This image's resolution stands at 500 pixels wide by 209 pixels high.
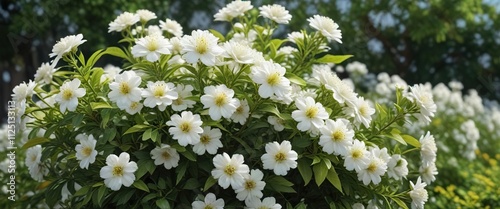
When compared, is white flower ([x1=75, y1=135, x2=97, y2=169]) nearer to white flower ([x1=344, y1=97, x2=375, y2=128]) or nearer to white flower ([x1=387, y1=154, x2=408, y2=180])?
white flower ([x1=344, y1=97, x2=375, y2=128])

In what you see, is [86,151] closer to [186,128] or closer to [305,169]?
[186,128]

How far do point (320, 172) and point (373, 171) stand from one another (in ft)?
0.74

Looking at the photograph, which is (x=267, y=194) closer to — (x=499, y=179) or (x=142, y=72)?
(x=142, y=72)

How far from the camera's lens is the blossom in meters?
2.08

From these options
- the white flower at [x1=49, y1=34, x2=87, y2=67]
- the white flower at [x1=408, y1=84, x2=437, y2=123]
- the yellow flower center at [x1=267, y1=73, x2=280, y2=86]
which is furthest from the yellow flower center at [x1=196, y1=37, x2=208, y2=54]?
the white flower at [x1=408, y1=84, x2=437, y2=123]

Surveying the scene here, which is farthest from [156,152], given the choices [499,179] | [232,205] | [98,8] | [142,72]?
[98,8]

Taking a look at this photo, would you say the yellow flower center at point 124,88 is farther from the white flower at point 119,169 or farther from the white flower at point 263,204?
the white flower at point 263,204

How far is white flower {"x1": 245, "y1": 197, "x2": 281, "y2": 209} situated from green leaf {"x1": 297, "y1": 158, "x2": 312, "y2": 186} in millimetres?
126

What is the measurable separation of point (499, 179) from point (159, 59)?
2.60 meters

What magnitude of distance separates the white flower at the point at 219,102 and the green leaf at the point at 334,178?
0.40 m

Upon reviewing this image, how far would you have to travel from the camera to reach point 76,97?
221cm

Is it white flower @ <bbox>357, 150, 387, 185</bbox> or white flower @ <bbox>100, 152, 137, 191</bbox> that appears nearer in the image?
white flower @ <bbox>100, 152, 137, 191</bbox>

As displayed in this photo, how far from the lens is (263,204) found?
7.11 ft

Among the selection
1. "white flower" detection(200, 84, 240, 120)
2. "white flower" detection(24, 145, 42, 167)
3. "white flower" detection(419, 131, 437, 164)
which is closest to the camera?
"white flower" detection(200, 84, 240, 120)
